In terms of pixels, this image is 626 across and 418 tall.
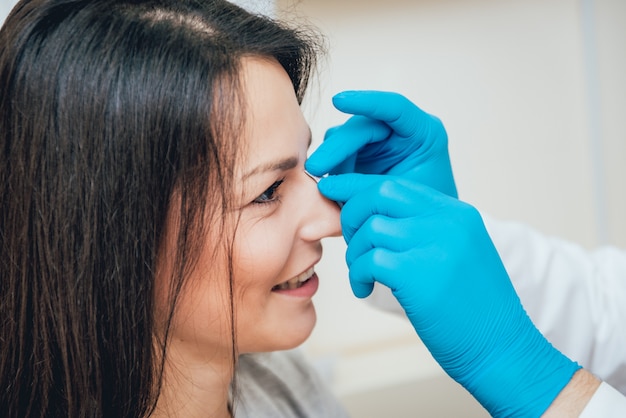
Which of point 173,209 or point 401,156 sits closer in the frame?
point 173,209

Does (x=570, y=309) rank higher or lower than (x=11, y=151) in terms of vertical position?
lower

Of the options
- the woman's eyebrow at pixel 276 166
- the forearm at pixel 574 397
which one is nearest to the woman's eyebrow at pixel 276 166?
the woman's eyebrow at pixel 276 166

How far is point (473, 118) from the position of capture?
5.86ft

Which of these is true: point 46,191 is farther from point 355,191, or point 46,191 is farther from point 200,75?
point 355,191

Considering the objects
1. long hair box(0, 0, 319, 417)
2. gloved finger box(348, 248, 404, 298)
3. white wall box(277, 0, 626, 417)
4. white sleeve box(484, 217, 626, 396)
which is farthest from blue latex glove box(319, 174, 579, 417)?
white wall box(277, 0, 626, 417)

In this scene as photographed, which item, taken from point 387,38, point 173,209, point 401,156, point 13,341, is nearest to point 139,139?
point 173,209

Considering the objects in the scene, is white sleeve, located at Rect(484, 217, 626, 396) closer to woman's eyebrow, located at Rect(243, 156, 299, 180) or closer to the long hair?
woman's eyebrow, located at Rect(243, 156, 299, 180)

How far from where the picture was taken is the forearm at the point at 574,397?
997 mm

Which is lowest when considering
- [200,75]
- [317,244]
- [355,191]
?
[317,244]

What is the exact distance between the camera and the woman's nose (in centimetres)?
103

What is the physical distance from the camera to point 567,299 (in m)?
1.42

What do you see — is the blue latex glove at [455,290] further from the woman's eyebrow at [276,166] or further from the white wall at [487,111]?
the white wall at [487,111]

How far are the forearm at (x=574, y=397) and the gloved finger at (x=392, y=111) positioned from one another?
482mm

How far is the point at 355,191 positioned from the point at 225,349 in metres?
0.33
